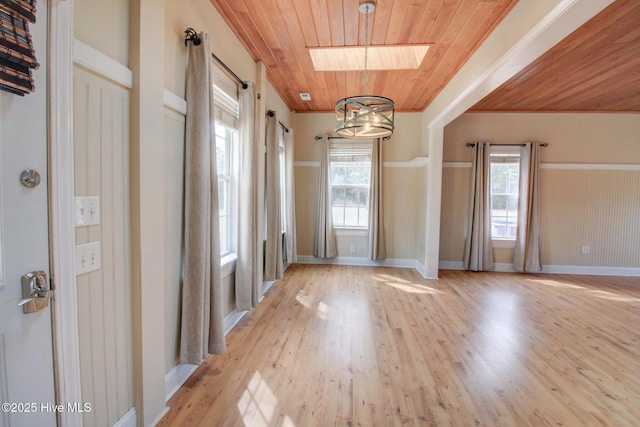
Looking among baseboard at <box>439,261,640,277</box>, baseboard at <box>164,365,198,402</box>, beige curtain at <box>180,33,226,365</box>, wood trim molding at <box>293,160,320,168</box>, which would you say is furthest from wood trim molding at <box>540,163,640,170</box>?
baseboard at <box>164,365,198,402</box>

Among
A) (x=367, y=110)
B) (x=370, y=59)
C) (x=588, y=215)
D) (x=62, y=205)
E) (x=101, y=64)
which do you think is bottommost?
(x=588, y=215)

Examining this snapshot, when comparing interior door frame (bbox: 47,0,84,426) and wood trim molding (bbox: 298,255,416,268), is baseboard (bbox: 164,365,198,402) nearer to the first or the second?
interior door frame (bbox: 47,0,84,426)

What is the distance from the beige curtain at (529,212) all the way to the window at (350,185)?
8.63ft

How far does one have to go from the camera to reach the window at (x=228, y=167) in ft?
9.00

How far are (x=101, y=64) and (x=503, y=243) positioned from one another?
591cm

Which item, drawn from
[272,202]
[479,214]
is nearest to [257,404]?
[272,202]

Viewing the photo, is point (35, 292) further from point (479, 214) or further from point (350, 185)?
point (479, 214)

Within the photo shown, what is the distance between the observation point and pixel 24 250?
3.23 feet

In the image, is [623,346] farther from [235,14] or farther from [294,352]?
[235,14]

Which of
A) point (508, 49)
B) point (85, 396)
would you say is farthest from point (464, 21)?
point (85, 396)

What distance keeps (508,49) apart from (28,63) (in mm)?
2857

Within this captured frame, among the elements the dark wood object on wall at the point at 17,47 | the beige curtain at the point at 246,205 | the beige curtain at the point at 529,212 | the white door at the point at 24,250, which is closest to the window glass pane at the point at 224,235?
the beige curtain at the point at 246,205

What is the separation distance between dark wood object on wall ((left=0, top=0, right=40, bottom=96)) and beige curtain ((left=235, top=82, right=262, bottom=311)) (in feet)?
6.15

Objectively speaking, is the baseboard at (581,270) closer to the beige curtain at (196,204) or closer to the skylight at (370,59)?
the skylight at (370,59)
